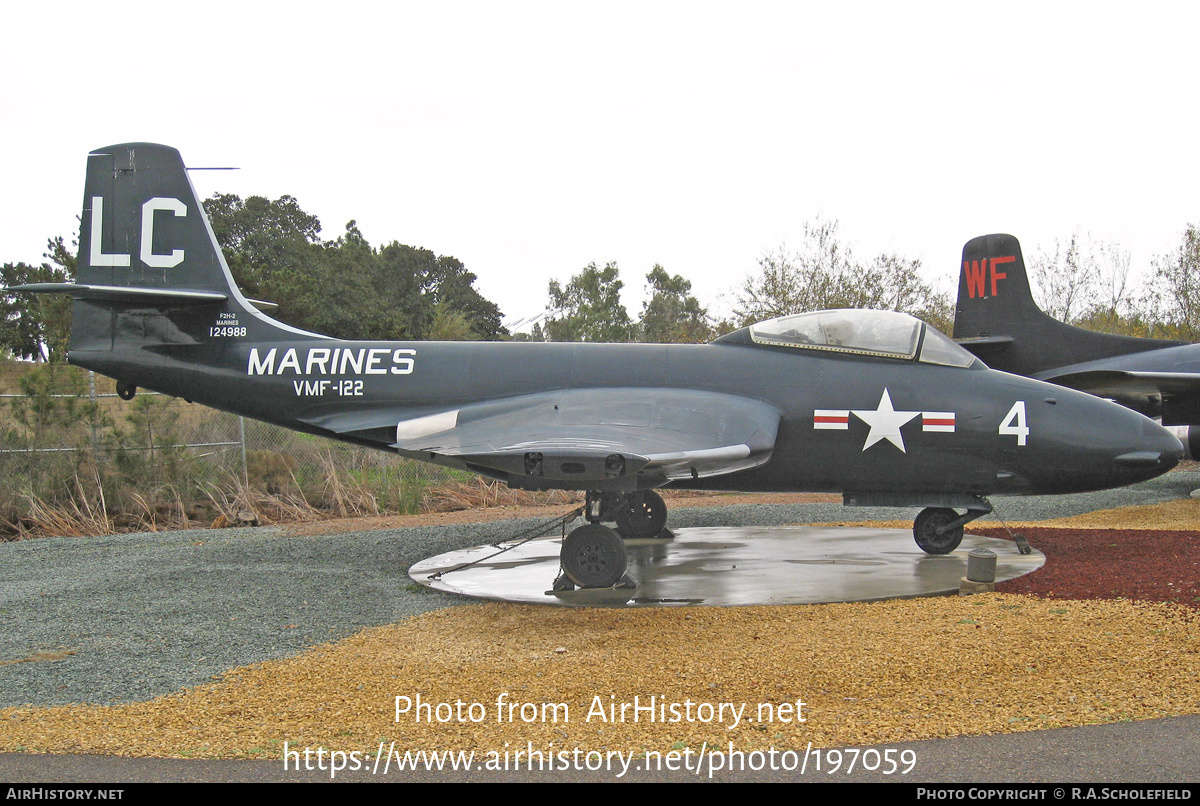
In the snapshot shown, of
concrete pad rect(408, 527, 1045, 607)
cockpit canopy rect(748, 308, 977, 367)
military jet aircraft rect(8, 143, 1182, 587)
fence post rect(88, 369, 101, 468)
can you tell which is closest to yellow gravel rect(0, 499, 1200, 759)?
concrete pad rect(408, 527, 1045, 607)

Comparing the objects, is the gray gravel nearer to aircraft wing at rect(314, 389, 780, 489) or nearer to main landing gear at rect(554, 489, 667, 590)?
main landing gear at rect(554, 489, 667, 590)

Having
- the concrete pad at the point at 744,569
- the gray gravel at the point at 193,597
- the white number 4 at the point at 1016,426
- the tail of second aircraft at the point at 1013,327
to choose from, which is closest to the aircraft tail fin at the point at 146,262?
the gray gravel at the point at 193,597

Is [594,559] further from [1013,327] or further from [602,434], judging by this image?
[1013,327]

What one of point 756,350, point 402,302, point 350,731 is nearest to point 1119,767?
point 350,731

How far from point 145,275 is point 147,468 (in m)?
5.96

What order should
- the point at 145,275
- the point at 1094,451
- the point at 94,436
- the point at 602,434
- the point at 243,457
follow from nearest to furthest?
the point at 602,434
the point at 1094,451
the point at 145,275
the point at 94,436
the point at 243,457

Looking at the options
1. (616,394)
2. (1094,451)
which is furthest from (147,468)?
(1094,451)

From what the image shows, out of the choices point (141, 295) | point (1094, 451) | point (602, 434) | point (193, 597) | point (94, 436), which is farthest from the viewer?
point (94, 436)

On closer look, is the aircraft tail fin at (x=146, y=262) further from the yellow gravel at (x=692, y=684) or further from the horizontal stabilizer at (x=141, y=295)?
the yellow gravel at (x=692, y=684)

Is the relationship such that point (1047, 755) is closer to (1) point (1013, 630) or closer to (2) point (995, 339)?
(1) point (1013, 630)

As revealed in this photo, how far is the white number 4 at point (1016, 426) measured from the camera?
27.0ft

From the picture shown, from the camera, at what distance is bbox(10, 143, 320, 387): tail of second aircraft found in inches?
371

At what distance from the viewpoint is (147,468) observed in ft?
46.9

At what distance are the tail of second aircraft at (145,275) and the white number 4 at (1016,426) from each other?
292 inches
